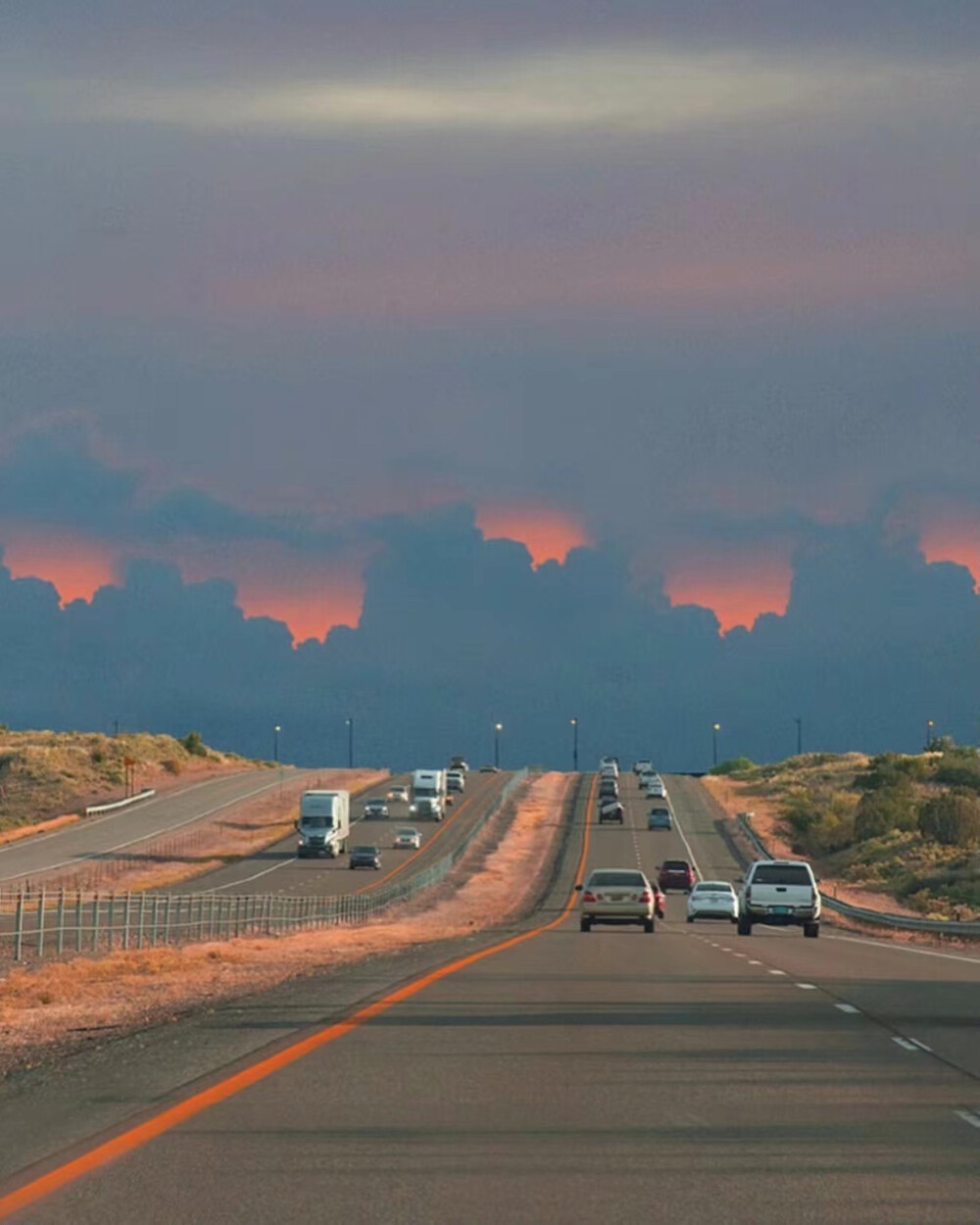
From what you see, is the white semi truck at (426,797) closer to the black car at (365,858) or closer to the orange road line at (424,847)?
the orange road line at (424,847)

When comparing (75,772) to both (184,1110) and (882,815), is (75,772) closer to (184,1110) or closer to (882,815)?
(882,815)

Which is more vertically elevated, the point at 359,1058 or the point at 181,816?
the point at 181,816

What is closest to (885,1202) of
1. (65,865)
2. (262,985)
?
(262,985)

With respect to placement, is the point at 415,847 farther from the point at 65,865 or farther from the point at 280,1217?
the point at 280,1217

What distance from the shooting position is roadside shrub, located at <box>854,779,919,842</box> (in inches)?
4788

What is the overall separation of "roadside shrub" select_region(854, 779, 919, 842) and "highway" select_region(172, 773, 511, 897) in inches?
915

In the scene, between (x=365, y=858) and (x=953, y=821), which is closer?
(x=365, y=858)

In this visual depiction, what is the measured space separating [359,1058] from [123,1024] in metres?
5.63

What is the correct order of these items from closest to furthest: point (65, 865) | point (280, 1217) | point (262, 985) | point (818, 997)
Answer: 1. point (280, 1217)
2. point (818, 997)
3. point (262, 985)
4. point (65, 865)

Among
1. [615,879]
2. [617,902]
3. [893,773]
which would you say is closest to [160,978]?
[617,902]

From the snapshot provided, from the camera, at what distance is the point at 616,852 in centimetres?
11075

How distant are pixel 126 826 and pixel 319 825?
2107 centimetres

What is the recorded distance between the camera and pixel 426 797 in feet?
414

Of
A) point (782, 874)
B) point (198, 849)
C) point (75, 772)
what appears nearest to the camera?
point (782, 874)
